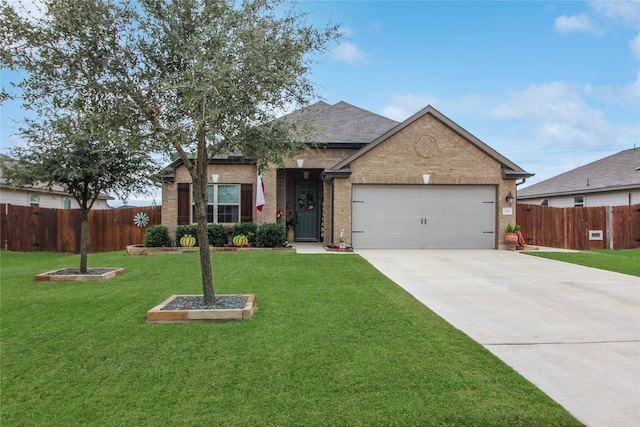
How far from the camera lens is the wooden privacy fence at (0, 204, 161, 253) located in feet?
50.0

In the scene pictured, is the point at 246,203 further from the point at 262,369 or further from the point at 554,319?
the point at 262,369

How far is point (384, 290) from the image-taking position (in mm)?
6816

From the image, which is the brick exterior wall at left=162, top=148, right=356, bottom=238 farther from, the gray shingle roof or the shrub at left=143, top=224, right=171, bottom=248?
the shrub at left=143, top=224, right=171, bottom=248

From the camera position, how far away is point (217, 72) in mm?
4352

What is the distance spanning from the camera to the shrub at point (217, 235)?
43.5 ft

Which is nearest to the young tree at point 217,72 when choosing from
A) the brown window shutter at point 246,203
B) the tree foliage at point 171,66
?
the tree foliage at point 171,66

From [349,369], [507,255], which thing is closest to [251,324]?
[349,369]

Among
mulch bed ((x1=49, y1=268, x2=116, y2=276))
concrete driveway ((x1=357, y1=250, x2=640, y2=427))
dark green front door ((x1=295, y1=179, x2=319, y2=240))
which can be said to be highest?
dark green front door ((x1=295, y1=179, x2=319, y2=240))

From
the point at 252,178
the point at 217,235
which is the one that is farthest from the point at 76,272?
the point at 252,178

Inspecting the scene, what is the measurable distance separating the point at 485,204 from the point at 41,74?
43.5 ft

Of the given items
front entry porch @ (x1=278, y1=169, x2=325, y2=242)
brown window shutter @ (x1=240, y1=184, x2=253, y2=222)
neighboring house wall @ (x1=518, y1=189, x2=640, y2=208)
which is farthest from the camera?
neighboring house wall @ (x1=518, y1=189, x2=640, y2=208)

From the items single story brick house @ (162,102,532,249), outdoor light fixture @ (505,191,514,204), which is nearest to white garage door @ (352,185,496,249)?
single story brick house @ (162,102,532,249)

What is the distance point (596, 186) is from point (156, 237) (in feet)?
68.1

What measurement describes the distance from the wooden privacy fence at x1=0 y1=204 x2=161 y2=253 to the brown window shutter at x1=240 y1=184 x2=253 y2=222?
147 inches
